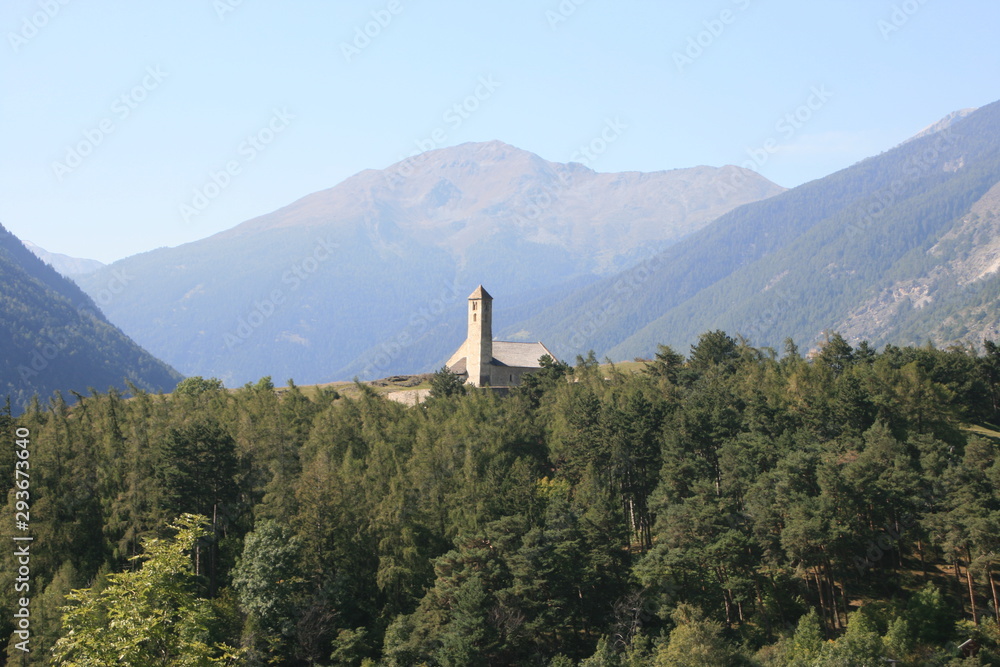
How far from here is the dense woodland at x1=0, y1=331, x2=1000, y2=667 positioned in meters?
48.4

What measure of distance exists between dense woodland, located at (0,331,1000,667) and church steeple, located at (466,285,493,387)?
25541mm

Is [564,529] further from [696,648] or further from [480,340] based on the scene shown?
[480,340]

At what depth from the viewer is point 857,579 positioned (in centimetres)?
5350

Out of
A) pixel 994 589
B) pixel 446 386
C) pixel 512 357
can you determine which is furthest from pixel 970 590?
pixel 512 357

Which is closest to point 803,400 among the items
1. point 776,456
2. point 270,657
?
point 776,456

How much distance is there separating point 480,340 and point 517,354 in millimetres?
6682

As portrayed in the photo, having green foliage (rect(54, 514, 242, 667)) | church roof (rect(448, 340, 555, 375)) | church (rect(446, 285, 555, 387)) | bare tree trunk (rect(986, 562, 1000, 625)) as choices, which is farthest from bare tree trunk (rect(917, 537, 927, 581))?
church roof (rect(448, 340, 555, 375))

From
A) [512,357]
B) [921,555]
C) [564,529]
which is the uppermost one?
[512,357]

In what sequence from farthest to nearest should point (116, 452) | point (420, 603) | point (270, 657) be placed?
point (116, 452) < point (420, 603) < point (270, 657)

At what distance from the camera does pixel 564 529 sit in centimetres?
5231

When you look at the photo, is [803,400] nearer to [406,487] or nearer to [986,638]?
[986,638]

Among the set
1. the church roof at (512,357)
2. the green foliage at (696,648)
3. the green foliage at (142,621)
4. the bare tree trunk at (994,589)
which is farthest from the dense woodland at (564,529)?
the church roof at (512,357)

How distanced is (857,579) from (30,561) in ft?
156

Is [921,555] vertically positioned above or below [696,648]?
above
